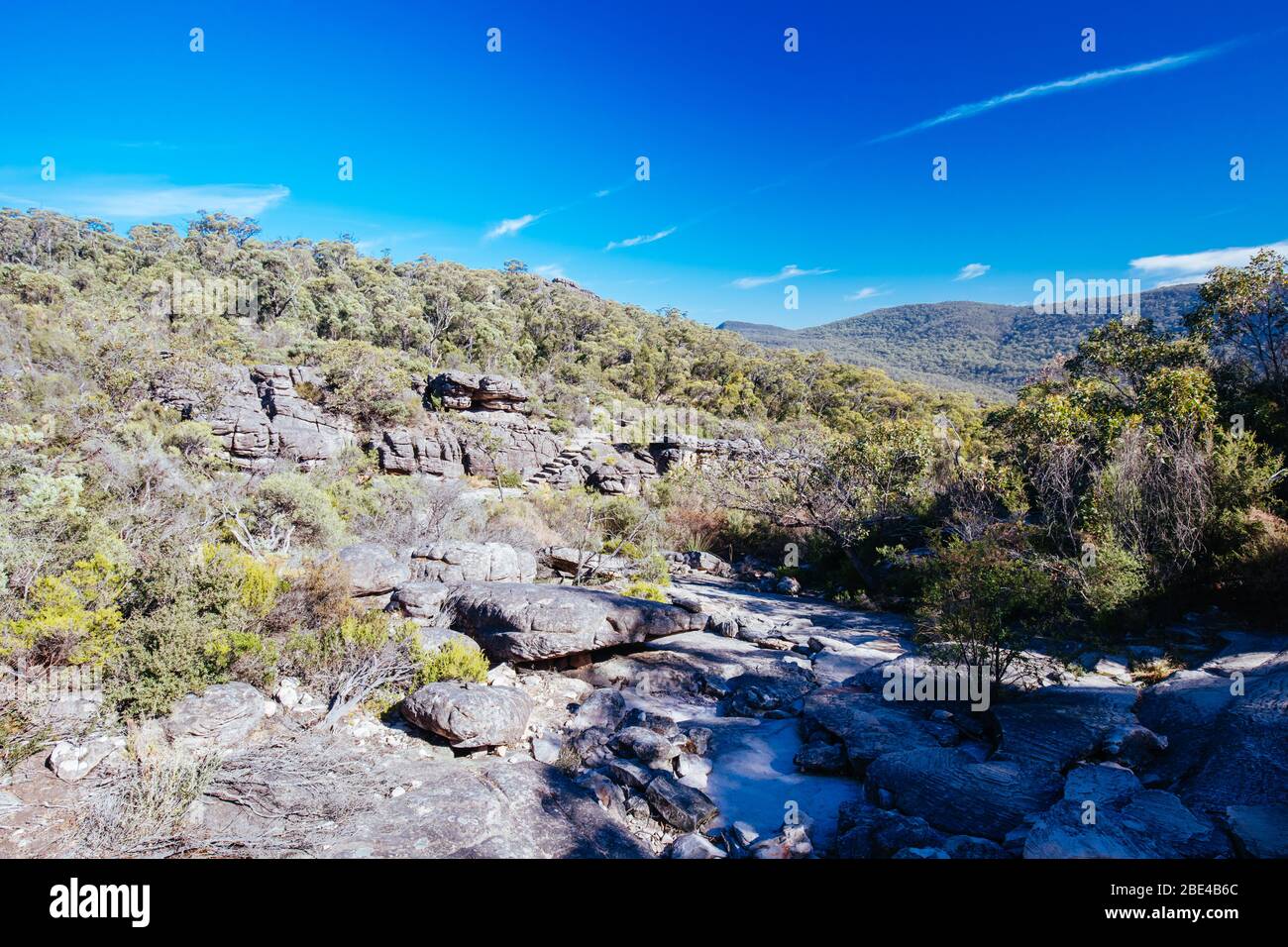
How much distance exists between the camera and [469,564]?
956cm

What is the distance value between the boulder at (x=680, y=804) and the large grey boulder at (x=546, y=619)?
2760 millimetres

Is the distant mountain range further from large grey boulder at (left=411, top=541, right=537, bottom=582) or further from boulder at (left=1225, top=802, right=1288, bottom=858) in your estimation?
boulder at (left=1225, top=802, right=1288, bottom=858)

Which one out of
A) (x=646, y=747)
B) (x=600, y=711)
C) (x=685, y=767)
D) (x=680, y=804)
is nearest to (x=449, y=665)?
(x=600, y=711)

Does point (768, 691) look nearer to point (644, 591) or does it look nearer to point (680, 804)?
point (680, 804)

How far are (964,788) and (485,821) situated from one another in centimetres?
371

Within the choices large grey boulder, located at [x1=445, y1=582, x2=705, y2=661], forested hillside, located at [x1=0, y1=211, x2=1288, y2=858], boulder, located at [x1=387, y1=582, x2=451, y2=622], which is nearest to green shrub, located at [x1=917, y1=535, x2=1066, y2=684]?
forested hillside, located at [x1=0, y1=211, x2=1288, y2=858]

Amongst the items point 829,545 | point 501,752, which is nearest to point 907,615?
point 829,545

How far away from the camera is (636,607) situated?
8.12m

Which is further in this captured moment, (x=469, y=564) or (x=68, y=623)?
(x=469, y=564)

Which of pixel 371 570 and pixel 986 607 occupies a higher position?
pixel 371 570

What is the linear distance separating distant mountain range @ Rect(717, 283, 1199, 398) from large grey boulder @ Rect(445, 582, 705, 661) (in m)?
47.4

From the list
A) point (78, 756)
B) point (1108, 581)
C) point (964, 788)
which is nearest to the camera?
point (78, 756)

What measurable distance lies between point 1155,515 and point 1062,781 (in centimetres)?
690

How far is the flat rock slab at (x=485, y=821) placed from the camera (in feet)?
11.8
